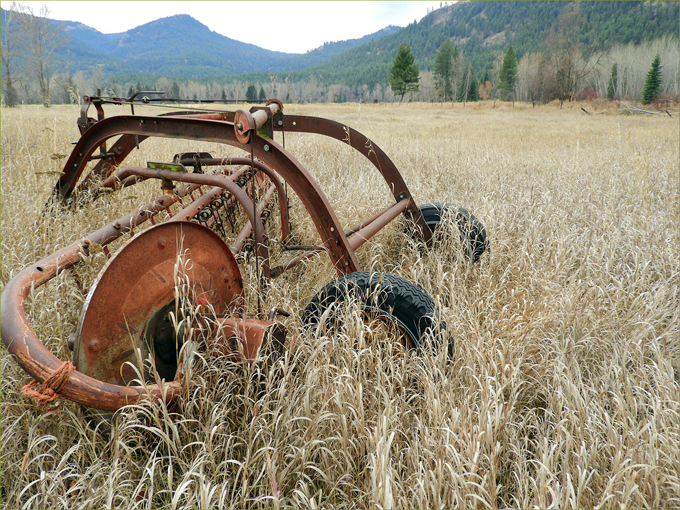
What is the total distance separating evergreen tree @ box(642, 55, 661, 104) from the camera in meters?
38.1

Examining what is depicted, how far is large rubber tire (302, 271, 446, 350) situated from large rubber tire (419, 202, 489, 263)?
1.17 m

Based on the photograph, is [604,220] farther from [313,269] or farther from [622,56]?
[622,56]

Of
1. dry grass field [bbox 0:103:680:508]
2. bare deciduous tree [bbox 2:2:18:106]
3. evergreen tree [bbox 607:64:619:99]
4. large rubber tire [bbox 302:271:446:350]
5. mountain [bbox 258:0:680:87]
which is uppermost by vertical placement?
mountain [bbox 258:0:680:87]

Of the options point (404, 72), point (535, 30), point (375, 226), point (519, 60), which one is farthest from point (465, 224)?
point (535, 30)

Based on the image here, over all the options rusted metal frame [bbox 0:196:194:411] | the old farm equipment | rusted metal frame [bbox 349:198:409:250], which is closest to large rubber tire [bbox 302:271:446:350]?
the old farm equipment

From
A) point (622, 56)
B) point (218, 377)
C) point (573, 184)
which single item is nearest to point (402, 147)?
point (573, 184)

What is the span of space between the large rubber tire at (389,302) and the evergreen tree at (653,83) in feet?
170

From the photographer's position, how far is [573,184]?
5.30m

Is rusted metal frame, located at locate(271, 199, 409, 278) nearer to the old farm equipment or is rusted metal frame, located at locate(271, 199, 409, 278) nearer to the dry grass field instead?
the old farm equipment

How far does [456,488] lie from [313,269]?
2.00 m

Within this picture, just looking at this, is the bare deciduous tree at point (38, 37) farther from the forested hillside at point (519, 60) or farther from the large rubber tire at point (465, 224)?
the large rubber tire at point (465, 224)

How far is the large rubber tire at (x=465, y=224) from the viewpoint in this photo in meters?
2.99

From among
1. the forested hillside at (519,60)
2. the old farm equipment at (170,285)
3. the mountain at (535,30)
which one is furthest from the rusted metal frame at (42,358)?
the mountain at (535,30)

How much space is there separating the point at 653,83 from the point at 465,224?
168 feet
